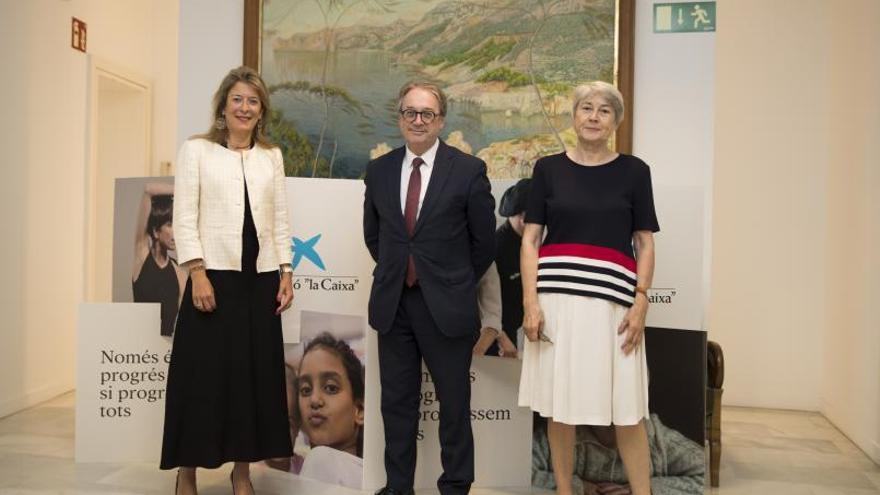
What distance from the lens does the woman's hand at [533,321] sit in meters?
3.18

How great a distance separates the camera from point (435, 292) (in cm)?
325

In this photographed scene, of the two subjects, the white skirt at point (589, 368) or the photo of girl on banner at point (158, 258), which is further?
the photo of girl on banner at point (158, 258)

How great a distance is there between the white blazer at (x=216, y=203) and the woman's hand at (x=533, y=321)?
1.02 meters

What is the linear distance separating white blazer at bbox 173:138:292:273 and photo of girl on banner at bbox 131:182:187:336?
0.99 meters

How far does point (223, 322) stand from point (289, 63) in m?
2.10

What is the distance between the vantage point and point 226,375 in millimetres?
3242

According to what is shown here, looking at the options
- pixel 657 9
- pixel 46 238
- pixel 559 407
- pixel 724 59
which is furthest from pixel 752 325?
pixel 46 238

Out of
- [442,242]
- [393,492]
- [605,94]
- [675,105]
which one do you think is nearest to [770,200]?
[675,105]

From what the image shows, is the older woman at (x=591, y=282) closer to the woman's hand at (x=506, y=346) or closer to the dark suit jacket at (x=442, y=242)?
the dark suit jacket at (x=442, y=242)

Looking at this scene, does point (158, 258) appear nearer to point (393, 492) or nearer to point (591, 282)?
point (393, 492)

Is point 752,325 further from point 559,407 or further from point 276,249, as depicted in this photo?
point 276,249

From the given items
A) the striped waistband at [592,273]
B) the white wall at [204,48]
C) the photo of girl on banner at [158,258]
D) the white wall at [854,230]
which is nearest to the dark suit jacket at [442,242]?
the striped waistband at [592,273]

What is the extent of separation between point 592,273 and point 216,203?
1.43m

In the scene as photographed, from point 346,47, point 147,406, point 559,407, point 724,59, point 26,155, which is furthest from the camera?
point 724,59
